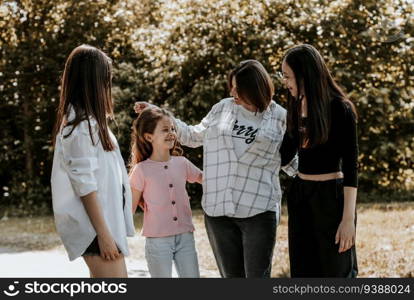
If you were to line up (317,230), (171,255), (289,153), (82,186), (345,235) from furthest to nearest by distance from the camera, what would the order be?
(171,255)
(289,153)
(317,230)
(345,235)
(82,186)

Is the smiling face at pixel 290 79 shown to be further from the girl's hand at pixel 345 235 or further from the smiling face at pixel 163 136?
the smiling face at pixel 163 136

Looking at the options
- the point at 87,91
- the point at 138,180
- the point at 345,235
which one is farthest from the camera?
the point at 138,180

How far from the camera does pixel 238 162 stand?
390 cm

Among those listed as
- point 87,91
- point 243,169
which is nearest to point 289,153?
point 243,169

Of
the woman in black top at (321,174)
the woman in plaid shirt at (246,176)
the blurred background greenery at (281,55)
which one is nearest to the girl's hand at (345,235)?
the woman in black top at (321,174)

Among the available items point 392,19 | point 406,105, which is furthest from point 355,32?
point 406,105

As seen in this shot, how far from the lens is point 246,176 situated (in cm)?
390

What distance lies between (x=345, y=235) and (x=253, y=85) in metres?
1.02

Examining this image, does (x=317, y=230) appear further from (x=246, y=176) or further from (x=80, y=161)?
(x=80, y=161)

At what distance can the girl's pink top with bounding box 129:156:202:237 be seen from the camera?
3.97 meters

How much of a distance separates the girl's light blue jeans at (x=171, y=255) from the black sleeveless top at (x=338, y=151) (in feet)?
2.83

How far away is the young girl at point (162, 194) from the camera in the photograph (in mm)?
3947

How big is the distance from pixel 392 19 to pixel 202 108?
3.42 metres

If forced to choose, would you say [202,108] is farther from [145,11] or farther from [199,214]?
[145,11]
